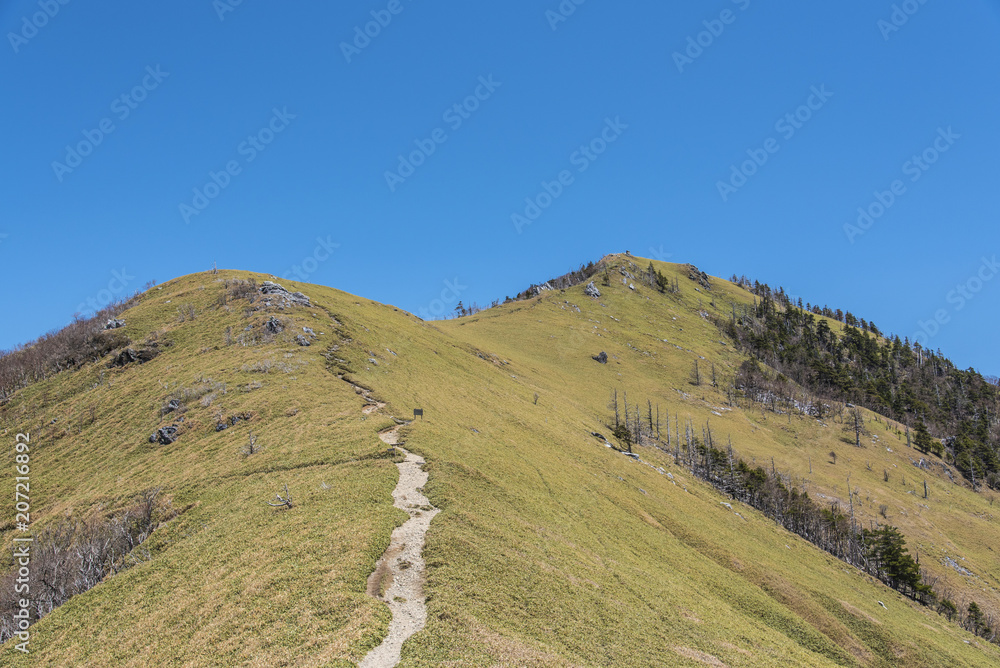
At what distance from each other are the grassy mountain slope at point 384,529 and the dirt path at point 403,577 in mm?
617

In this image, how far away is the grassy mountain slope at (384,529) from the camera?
2358 centimetres

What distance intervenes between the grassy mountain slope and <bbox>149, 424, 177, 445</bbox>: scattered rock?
989 mm

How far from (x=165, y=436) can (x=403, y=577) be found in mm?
39364

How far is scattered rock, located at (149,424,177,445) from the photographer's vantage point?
168 ft

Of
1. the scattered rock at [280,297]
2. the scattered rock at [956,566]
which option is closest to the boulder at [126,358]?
the scattered rock at [280,297]

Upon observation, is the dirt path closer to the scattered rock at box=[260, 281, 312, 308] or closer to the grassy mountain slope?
the grassy mountain slope

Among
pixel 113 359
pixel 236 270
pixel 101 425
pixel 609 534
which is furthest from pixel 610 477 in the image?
pixel 236 270

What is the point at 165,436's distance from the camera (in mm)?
51500

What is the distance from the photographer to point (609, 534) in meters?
46.8

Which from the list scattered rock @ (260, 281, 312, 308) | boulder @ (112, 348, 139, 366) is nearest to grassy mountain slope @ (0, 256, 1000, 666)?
boulder @ (112, 348, 139, 366)

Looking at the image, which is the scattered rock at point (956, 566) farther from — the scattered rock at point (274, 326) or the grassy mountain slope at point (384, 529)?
the scattered rock at point (274, 326)

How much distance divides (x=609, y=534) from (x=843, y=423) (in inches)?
6723
